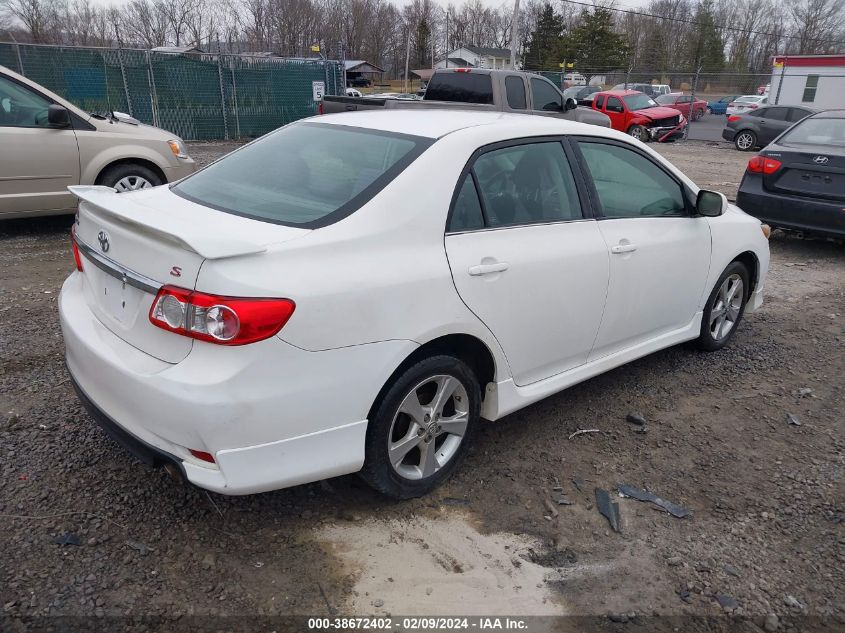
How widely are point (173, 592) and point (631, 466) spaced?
223cm

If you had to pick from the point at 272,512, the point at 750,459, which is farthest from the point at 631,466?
the point at 272,512

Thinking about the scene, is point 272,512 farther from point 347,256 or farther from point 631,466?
point 631,466

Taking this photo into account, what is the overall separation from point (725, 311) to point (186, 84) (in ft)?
51.7

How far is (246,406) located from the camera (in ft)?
7.63

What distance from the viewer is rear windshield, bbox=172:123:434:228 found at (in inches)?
110

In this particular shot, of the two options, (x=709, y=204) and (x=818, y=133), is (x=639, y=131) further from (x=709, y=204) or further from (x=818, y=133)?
(x=709, y=204)

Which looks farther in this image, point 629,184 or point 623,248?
point 629,184

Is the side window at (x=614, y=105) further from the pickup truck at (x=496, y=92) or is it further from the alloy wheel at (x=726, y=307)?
the alloy wheel at (x=726, y=307)

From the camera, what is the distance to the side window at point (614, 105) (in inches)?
863

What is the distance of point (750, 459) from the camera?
11.7ft

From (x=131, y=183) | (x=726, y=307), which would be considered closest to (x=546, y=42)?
(x=131, y=183)

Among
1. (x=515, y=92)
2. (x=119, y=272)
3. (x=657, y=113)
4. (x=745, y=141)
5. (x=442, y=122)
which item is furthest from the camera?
(x=657, y=113)

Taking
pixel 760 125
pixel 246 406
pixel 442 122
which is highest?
pixel 442 122

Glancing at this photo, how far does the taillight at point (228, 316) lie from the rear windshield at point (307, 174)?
0.46m
